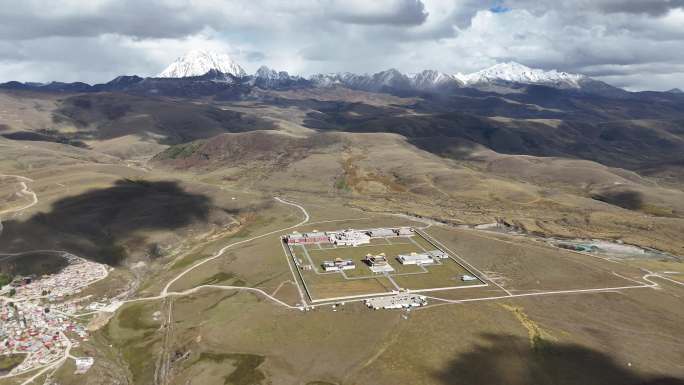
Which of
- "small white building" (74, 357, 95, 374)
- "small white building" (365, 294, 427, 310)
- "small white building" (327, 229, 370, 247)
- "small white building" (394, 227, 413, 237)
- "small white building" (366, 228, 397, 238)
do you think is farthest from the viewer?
"small white building" (394, 227, 413, 237)

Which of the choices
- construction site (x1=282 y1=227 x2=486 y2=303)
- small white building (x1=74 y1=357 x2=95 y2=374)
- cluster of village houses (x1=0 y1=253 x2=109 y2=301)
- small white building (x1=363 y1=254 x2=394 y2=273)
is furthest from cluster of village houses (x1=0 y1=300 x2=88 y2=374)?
small white building (x1=363 y1=254 x2=394 y2=273)

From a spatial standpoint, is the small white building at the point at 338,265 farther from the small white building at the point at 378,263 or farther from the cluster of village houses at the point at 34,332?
the cluster of village houses at the point at 34,332

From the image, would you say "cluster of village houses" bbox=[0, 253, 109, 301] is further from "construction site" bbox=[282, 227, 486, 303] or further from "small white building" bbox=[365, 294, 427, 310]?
"small white building" bbox=[365, 294, 427, 310]

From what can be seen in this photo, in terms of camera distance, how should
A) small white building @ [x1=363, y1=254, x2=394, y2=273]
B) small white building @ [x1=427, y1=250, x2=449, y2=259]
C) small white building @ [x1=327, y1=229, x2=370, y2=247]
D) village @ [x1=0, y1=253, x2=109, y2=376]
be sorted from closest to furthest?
village @ [x1=0, y1=253, x2=109, y2=376], small white building @ [x1=363, y1=254, x2=394, y2=273], small white building @ [x1=427, y1=250, x2=449, y2=259], small white building @ [x1=327, y1=229, x2=370, y2=247]

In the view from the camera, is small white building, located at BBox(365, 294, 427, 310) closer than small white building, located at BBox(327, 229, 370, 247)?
Yes

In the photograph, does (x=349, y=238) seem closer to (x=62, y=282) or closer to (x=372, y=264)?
(x=372, y=264)

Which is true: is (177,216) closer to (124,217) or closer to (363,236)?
(124,217)

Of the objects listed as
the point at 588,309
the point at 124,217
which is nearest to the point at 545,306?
the point at 588,309

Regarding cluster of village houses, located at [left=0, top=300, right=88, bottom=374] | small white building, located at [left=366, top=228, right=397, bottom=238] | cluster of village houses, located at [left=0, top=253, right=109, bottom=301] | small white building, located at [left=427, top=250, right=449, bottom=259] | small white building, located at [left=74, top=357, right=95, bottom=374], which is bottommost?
small white building, located at [left=74, top=357, right=95, bottom=374]
